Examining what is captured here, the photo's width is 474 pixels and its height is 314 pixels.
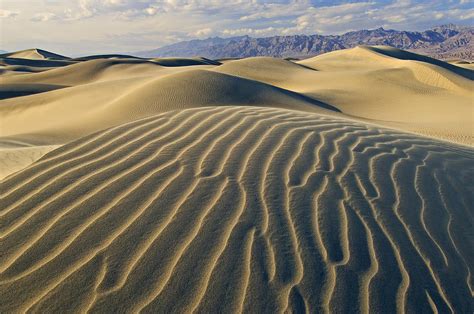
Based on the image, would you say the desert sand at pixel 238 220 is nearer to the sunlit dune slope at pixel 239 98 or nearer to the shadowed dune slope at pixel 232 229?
the shadowed dune slope at pixel 232 229

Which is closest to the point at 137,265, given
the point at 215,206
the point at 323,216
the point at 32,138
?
the point at 215,206

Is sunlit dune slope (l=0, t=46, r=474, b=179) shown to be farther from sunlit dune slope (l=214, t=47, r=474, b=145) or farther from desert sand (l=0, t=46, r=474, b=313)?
desert sand (l=0, t=46, r=474, b=313)

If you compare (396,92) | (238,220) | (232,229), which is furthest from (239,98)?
(232,229)

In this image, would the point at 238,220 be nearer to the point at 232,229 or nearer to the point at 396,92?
the point at 232,229

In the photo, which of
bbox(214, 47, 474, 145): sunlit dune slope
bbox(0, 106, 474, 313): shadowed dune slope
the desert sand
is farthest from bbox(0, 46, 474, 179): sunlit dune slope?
bbox(0, 106, 474, 313): shadowed dune slope

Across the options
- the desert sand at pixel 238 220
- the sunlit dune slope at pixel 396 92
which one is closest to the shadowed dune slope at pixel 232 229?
the desert sand at pixel 238 220
